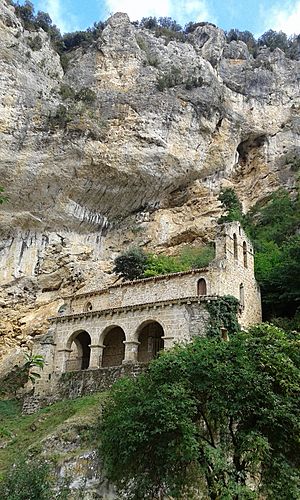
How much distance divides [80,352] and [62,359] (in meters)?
2.51

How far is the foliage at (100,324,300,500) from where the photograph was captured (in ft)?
46.9

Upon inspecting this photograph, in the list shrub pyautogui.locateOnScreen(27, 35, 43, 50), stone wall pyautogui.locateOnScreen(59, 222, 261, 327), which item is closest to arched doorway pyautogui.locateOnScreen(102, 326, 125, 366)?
stone wall pyautogui.locateOnScreen(59, 222, 261, 327)

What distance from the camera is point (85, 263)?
142 feet

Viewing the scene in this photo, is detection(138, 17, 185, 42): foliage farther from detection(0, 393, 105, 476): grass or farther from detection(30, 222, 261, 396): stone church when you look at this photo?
detection(0, 393, 105, 476): grass

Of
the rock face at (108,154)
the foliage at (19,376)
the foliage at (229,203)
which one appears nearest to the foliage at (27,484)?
the foliage at (19,376)

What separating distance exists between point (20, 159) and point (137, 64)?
18326mm

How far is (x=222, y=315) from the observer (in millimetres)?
24641

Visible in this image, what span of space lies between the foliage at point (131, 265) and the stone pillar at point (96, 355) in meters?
10.9

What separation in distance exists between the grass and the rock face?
42.4 feet

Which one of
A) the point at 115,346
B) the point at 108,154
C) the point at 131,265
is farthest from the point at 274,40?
the point at 115,346

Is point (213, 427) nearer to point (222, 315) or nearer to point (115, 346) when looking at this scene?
point (222, 315)

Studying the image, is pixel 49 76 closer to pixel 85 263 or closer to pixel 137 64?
pixel 137 64

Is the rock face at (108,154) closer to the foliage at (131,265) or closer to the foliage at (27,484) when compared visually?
the foliage at (131,265)

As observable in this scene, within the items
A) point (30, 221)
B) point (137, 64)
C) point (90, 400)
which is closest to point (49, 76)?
point (137, 64)
